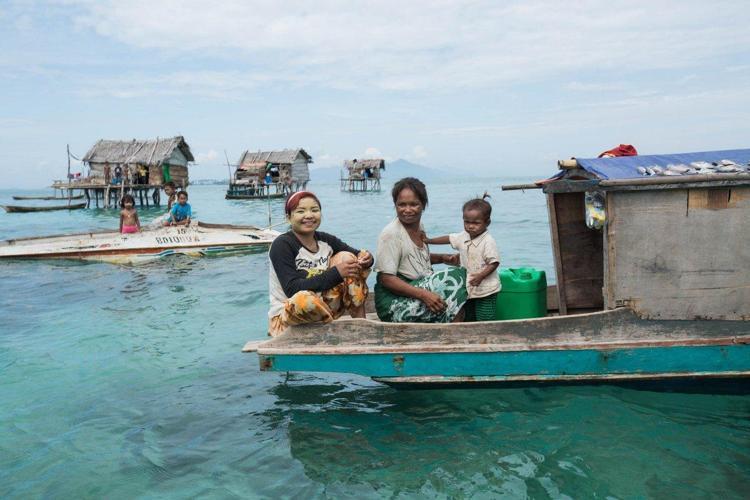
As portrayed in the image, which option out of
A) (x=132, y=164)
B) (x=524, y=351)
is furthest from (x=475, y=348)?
(x=132, y=164)

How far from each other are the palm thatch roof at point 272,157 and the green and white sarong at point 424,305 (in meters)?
37.0

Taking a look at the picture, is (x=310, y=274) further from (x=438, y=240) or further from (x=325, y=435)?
(x=325, y=435)

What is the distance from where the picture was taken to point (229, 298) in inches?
390

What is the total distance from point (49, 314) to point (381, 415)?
666 centimetres

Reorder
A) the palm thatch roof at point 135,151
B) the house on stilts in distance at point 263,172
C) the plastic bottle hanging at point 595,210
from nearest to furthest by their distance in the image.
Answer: the plastic bottle hanging at point 595,210
the palm thatch roof at point 135,151
the house on stilts in distance at point 263,172

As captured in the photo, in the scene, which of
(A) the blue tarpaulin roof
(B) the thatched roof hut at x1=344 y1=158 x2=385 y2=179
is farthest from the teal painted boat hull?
(B) the thatched roof hut at x1=344 y1=158 x2=385 y2=179

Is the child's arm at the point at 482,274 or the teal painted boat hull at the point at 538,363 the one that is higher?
the child's arm at the point at 482,274

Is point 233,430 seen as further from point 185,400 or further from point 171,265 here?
point 171,265

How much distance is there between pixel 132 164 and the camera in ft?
110

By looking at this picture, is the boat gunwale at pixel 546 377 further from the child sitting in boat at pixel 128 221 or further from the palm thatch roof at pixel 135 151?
the palm thatch roof at pixel 135 151

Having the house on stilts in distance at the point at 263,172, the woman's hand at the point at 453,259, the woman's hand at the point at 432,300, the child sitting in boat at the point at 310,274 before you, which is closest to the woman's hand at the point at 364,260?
the child sitting in boat at the point at 310,274

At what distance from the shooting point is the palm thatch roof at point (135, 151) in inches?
1294

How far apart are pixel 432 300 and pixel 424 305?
11cm

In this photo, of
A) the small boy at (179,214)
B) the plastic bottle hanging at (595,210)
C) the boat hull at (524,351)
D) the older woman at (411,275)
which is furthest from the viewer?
the small boy at (179,214)
